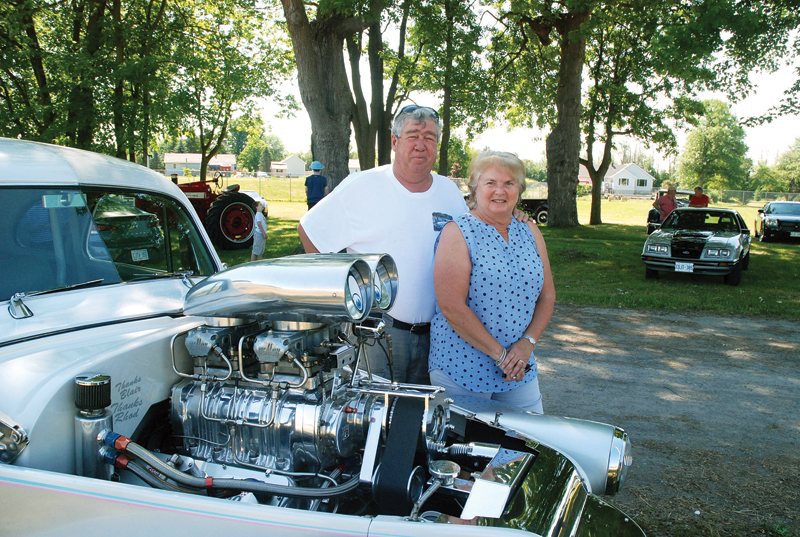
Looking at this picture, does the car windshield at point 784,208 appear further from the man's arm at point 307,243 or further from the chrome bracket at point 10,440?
the chrome bracket at point 10,440

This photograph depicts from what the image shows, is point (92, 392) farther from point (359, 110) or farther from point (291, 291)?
point (359, 110)

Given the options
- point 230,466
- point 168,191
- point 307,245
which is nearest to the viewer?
point 230,466

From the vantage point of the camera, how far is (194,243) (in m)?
3.47

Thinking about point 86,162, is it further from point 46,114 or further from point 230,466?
point 46,114

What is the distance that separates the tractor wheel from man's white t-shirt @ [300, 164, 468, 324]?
11469 mm

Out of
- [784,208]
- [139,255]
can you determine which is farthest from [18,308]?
[784,208]

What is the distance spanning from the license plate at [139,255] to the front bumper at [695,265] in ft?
33.5

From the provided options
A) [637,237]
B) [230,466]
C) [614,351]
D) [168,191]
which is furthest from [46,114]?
[637,237]

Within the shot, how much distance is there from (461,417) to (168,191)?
2.14 m

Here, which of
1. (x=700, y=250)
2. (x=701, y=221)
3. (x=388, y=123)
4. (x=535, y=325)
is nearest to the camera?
(x=535, y=325)

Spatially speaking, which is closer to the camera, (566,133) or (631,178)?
(566,133)

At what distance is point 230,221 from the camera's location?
14.3 metres

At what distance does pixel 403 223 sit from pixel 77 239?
1.47 metres

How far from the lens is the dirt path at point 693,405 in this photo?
10.8ft
